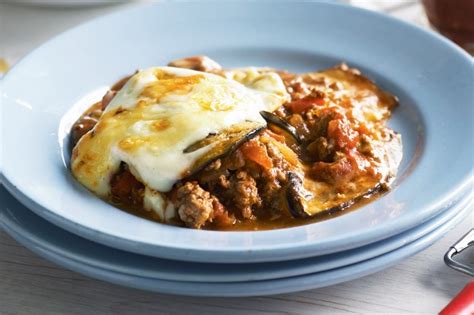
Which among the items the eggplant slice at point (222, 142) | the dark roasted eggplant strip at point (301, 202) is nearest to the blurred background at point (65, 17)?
the dark roasted eggplant strip at point (301, 202)

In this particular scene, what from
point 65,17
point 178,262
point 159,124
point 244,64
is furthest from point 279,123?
point 65,17

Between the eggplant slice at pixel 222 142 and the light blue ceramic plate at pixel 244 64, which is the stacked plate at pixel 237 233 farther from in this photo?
the eggplant slice at pixel 222 142

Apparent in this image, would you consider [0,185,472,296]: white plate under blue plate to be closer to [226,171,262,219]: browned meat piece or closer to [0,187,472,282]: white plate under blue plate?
[0,187,472,282]: white plate under blue plate

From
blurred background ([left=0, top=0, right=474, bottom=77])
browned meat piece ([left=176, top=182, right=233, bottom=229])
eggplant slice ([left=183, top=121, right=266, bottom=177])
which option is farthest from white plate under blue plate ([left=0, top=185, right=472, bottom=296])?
blurred background ([left=0, top=0, right=474, bottom=77])

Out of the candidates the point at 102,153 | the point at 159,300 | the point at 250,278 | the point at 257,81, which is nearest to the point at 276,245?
the point at 250,278

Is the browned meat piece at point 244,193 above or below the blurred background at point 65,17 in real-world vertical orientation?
above

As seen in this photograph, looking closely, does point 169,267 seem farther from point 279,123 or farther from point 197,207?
point 279,123

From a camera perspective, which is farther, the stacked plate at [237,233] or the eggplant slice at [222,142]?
the eggplant slice at [222,142]
